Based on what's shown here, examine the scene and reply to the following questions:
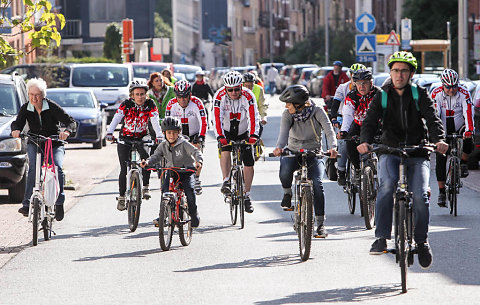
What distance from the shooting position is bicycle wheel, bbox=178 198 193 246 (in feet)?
39.6

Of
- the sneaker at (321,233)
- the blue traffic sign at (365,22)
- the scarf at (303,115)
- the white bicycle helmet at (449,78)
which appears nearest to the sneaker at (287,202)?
the sneaker at (321,233)

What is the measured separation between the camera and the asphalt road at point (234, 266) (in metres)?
9.11

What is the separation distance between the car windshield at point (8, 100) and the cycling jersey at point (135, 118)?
10.8 ft

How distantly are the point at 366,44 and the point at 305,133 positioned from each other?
25387mm

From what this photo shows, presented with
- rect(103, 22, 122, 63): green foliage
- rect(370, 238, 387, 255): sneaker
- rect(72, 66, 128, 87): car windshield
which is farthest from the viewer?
rect(103, 22, 122, 63): green foliage

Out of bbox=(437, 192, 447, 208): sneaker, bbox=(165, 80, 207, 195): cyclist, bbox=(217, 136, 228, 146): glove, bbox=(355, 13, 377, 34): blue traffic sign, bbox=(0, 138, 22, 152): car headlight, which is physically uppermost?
bbox=(355, 13, 377, 34): blue traffic sign

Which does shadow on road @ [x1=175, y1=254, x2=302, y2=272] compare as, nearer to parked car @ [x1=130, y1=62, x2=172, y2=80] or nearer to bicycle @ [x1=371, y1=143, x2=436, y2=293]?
bicycle @ [x1=371, y1=143, x2=436, y2=293]

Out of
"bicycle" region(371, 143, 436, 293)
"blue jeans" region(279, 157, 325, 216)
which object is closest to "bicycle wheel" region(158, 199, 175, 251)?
"blue jeans" region(279, 157, 325, 216)

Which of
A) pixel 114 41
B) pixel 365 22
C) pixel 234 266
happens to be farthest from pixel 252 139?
pixel 114 41

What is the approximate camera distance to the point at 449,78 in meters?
15.0

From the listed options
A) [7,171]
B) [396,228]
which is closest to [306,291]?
[396,228]

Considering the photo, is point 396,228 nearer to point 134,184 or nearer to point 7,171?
point 134,184

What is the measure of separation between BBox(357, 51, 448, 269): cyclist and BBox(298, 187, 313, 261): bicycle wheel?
1369 mm

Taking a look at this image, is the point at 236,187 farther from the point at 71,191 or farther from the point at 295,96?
the point at 71,191
